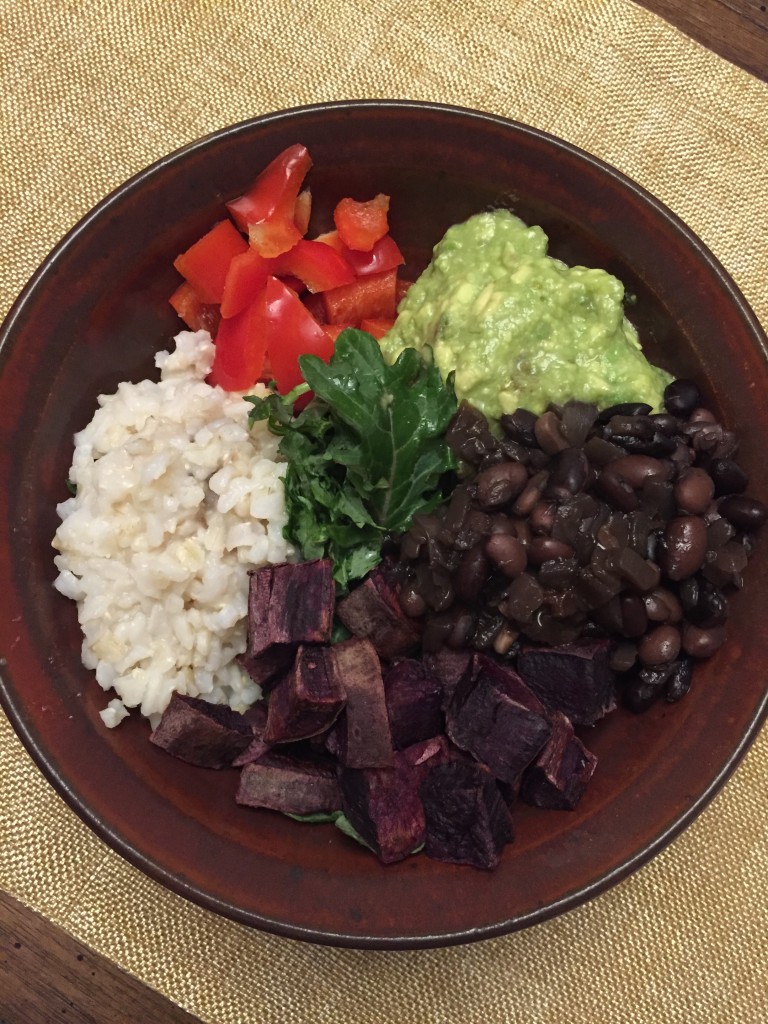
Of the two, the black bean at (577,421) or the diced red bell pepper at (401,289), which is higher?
the black bean at (577,421)

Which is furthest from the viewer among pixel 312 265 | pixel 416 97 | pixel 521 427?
pixel 416 97

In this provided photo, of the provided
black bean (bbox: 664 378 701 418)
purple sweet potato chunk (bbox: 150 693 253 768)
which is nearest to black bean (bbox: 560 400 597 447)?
black bean (bbox: 664 378 701 418)

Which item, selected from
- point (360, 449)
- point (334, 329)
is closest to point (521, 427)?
point (360, 449)

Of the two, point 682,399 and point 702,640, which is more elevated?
point 682,399

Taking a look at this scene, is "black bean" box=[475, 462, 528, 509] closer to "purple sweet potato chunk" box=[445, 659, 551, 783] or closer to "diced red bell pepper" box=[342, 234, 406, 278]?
"purple sweet potato chunk" box=[445, 659, 551, 783]

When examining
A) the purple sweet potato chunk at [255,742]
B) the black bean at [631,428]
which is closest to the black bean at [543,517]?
the black bean at [631,428]

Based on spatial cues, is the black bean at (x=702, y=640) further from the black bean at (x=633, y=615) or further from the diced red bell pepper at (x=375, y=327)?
the diced red bell pepper at (x=375, y=327)

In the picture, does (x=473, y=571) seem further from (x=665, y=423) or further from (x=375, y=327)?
(x=375, y=327)
